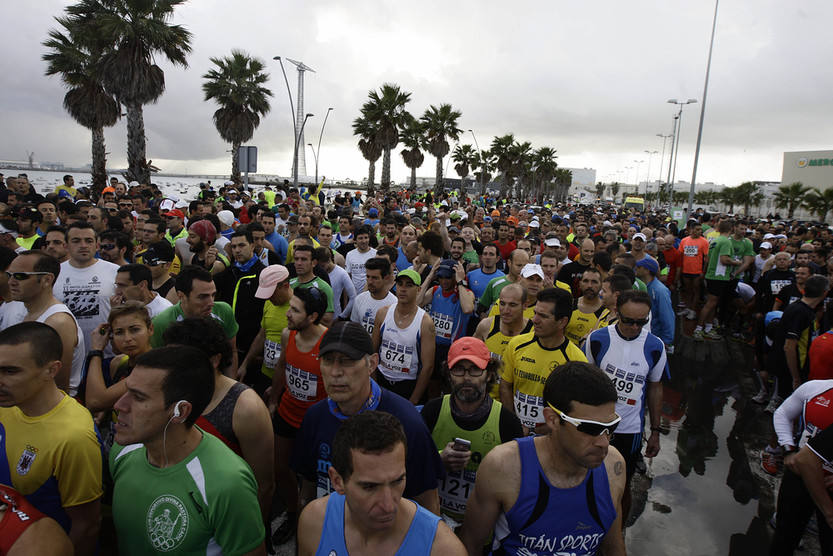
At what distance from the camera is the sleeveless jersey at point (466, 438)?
2.88 meters

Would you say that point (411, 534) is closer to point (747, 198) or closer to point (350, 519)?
point (350, 519)

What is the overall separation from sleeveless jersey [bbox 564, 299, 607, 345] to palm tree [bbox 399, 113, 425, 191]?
35.9 meters

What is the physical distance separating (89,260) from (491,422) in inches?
173

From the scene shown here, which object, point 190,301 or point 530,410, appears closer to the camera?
point 530,410

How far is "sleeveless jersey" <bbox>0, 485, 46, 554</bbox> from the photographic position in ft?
5.58

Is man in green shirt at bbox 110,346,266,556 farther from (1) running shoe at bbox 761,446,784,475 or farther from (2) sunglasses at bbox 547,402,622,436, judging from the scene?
(1) running shoe at bbox 761,446,784,475

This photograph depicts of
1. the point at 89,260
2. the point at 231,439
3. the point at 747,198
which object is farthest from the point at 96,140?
the point at 747,198

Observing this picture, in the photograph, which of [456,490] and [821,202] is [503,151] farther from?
[456,490]

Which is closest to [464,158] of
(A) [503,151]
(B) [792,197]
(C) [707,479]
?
(A) [503,151]

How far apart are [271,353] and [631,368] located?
3281mm

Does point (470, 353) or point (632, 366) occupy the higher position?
point (470, 353)

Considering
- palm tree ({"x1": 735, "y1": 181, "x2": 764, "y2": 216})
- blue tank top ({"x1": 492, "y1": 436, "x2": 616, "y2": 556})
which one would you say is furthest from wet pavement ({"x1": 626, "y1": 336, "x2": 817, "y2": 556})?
palm tree ({"x1": 735, "y1": 181, "x2": 764, "y2": 216})

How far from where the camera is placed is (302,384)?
11.9 ft

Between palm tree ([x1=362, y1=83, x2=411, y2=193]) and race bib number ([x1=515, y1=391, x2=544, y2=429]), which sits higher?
palm tree ([x1=362, y1=83, x2=411, y2=193])
